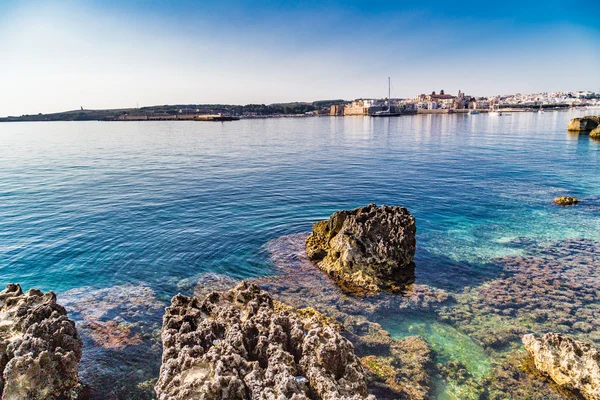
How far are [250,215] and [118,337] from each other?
1240 cm

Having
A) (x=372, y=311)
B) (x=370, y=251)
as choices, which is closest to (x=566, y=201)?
(x=370, y=251)

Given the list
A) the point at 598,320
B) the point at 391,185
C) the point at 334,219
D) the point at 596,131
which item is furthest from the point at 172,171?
the point at 596,131

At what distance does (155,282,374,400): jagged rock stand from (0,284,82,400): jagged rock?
2057 mm

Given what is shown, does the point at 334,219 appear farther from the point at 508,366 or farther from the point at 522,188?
the point at 522,188

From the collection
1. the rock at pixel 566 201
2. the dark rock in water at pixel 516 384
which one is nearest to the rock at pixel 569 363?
the dark rock in water at pixel 516 384

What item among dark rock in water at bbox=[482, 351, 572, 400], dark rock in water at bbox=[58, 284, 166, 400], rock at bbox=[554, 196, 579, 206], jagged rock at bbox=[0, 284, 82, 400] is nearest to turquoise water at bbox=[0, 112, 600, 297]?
rock at bbox=[554, 196, 579, 206]

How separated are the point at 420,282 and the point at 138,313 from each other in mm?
9781

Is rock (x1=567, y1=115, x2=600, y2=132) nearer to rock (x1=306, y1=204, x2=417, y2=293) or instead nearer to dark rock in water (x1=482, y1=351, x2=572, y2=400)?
rock (x1=306, y1=204, x2=417, y2=293)

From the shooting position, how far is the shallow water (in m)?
13.2

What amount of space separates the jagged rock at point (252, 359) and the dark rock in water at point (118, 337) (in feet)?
4.95

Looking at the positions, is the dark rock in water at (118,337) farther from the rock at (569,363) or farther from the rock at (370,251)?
the rock at (569,363)

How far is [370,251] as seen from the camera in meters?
13.7

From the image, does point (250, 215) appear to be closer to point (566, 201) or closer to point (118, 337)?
point (118, 337)

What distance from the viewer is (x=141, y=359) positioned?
8.68 m
